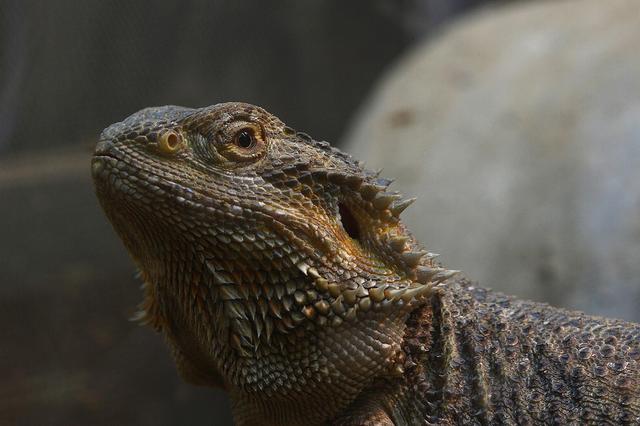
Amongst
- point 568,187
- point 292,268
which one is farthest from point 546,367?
point 568,187

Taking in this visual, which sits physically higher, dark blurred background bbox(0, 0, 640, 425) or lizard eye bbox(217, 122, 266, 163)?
dark blurred background bbox(0, 0, 640, 425)

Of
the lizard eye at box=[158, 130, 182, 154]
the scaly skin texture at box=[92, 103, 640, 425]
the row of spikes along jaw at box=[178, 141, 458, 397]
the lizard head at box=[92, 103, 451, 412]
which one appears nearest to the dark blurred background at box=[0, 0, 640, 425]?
the scaly skin texture at box=[92, 103, 640, 425]

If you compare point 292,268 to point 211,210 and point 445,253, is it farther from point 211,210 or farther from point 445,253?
point 445,253

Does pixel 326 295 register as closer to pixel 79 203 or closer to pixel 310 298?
pixel 310 298

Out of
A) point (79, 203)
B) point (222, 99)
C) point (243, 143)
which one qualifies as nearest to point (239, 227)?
point (243, 143)

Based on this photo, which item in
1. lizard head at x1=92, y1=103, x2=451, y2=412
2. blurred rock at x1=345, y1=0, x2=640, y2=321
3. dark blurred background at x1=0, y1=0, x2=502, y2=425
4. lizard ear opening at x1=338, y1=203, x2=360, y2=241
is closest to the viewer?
lizard head at x1=92, y1=103, x2=451, y2=412

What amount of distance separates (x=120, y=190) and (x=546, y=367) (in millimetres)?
1130

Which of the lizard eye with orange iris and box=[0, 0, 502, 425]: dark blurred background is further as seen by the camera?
box=[0, 0, 502, 425]: dark blurred background

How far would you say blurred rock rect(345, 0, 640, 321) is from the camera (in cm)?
407

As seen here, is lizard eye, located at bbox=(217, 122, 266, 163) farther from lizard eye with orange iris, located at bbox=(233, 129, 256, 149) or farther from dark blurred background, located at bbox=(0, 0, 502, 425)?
dark blurred background, located at bbox=(0, 0, 502, 425)

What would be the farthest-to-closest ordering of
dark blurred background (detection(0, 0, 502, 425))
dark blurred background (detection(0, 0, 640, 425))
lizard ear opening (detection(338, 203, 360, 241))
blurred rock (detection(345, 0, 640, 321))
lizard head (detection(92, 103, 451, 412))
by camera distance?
1. dark blurred background (detection(0, 0, 502, 425))
2. dark blurred background (detection(0, 0, 640, 425))
3. blurred rock (detection(345, 0, 640, 321))
4. lizard ear opening (detection(338, 203, 360, 241))
5. lizard head (detection(92, 103, 451, 412))

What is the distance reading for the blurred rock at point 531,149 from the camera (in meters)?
4.07

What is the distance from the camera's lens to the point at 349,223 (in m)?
2.02

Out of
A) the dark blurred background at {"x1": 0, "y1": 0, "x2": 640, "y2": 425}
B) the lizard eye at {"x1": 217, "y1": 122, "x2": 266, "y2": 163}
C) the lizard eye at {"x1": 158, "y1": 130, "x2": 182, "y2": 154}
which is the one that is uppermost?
the dark blurred background at {"x1": 0, "y1": 0, "x2": 640, "y2": 425}
